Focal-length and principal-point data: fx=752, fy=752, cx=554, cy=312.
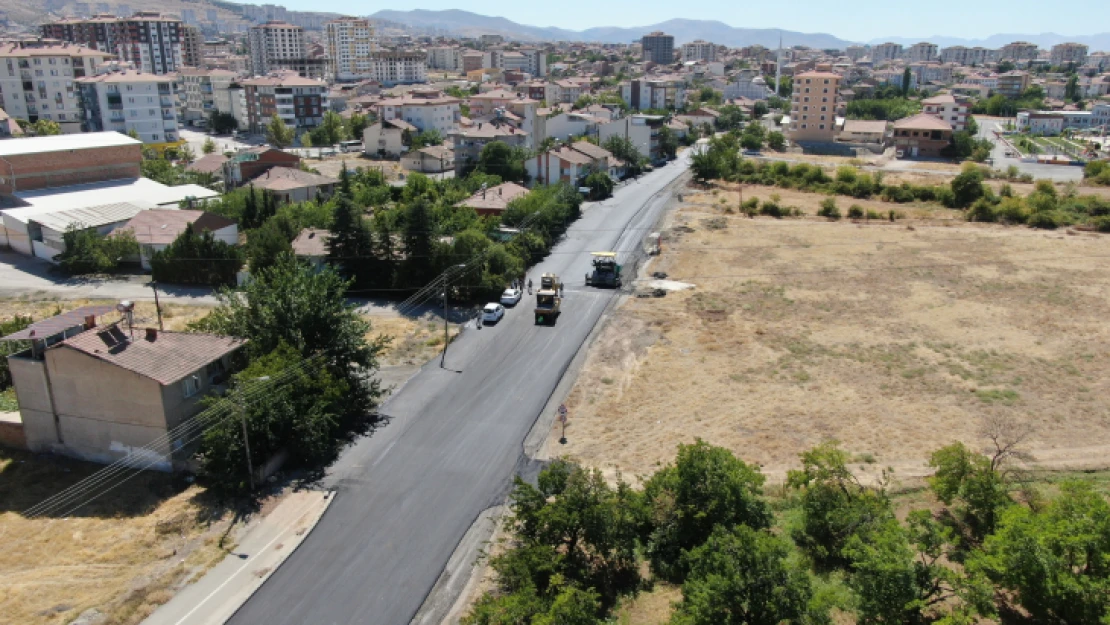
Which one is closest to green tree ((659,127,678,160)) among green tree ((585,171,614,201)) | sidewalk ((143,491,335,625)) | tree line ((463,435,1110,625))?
green tree ((585,171,614,201))

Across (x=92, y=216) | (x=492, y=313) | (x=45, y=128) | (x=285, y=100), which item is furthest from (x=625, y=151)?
(x=45, y=128)

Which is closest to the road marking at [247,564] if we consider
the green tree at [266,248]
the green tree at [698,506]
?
the green tree at [698,506]

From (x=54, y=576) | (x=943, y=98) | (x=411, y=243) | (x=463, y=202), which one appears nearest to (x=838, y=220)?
(x=463, y=202)

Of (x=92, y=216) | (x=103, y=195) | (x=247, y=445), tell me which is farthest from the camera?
(x=103, y=195)

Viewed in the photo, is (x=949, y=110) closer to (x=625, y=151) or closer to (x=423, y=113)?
(x=625, y=151)

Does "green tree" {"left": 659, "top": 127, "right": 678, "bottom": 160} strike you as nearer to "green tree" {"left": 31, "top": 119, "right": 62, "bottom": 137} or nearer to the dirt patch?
"green tree" {"left": 31, "top": 119, "right": 62, "bottom": 137}
